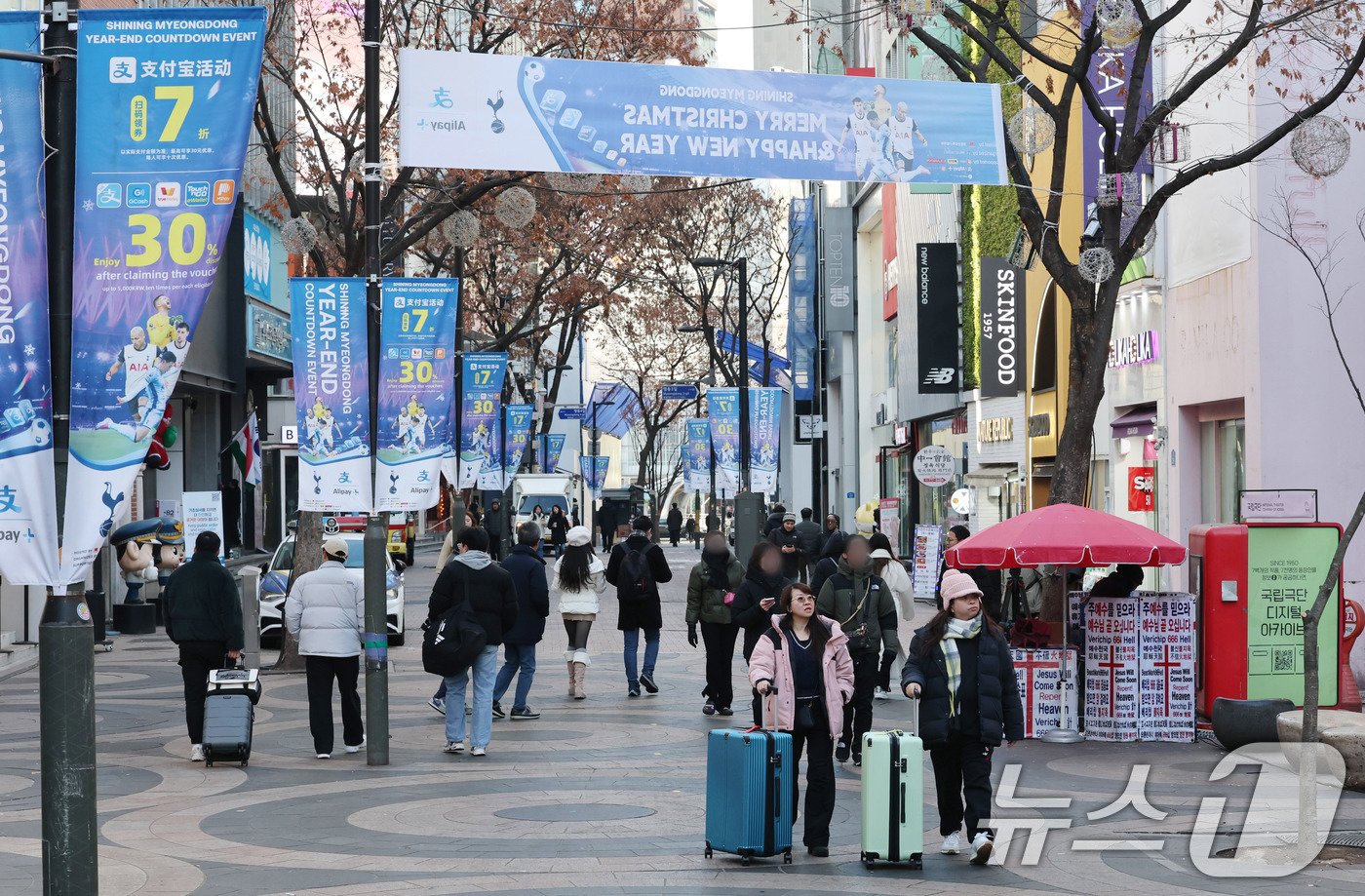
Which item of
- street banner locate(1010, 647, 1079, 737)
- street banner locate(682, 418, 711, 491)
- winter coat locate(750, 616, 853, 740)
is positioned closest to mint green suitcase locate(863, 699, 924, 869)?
winter coat locate(750, 616, 853, 740)

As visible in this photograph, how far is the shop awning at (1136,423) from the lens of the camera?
2445cm

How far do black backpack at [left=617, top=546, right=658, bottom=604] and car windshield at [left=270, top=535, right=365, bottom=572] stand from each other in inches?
272

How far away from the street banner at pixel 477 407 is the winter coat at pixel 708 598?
17.1 metres

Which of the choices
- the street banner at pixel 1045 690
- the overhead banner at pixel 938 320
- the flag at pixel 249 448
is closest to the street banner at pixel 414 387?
the street banner at pixel 1045 690

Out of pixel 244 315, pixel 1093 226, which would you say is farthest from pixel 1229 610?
pixel 244 315

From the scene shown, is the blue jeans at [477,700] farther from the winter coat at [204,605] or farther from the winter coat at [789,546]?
the winter coat at [789,546]

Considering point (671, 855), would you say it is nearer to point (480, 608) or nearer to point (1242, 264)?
point (480, 608)

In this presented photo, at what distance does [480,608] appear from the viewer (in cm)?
1452

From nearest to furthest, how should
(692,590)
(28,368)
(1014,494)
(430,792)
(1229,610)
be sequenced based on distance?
(28,368) → (430,792) → (1229,610) → (692,590) → (1014,494)

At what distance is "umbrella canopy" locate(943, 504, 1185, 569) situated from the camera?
48.1ft

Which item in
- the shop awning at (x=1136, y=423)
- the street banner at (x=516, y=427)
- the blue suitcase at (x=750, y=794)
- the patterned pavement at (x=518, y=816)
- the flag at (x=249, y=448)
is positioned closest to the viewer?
the patterned pavement at (x=518, y=816)

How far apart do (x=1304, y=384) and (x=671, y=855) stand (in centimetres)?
1241

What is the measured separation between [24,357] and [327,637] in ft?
25.9

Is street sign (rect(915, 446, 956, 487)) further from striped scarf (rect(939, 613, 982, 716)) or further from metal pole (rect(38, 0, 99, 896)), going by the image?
metal pole (rect(38, 0, 99, 896))
